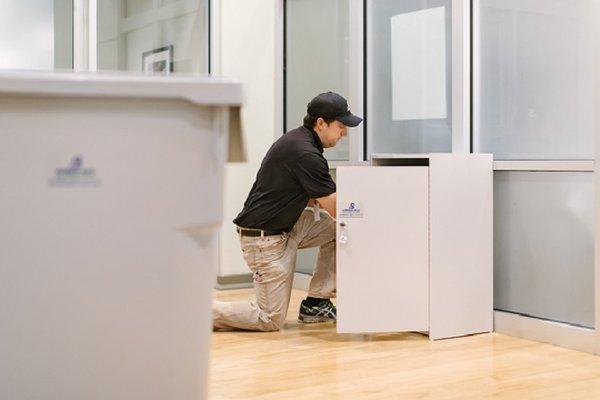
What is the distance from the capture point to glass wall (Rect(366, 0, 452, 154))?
4133 millimetres

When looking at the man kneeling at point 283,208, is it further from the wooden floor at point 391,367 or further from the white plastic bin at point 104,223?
the white plastic bin at point 104,223

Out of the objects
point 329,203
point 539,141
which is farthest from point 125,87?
point 539,141

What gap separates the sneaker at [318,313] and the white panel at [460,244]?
1.82 ft

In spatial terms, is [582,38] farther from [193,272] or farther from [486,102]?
[193,272]

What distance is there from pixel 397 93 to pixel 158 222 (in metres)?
3.21

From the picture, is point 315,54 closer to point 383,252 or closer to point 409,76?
point 409,76

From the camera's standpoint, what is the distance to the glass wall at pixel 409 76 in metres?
4.13

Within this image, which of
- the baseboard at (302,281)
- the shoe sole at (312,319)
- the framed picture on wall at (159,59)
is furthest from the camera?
the framed picture on wall at (159,59)

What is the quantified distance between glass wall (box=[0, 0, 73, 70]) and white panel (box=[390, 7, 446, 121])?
1857 mm

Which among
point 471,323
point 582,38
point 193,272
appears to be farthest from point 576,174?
point 193,272

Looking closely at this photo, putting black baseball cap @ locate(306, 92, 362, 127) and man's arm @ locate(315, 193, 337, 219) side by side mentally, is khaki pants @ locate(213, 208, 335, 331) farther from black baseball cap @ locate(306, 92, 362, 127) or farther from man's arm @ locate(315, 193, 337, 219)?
black baseball cap @ locate(306, 92, 362, 127)

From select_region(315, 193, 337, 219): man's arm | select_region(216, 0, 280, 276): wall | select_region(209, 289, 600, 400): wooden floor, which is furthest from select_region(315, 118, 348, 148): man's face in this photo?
select_region(216, 0, 280, 276): wall

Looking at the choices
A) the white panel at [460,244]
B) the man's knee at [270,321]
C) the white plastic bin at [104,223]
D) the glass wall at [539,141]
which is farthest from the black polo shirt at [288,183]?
the white plastic bin at [104,223]

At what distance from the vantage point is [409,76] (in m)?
4.34
